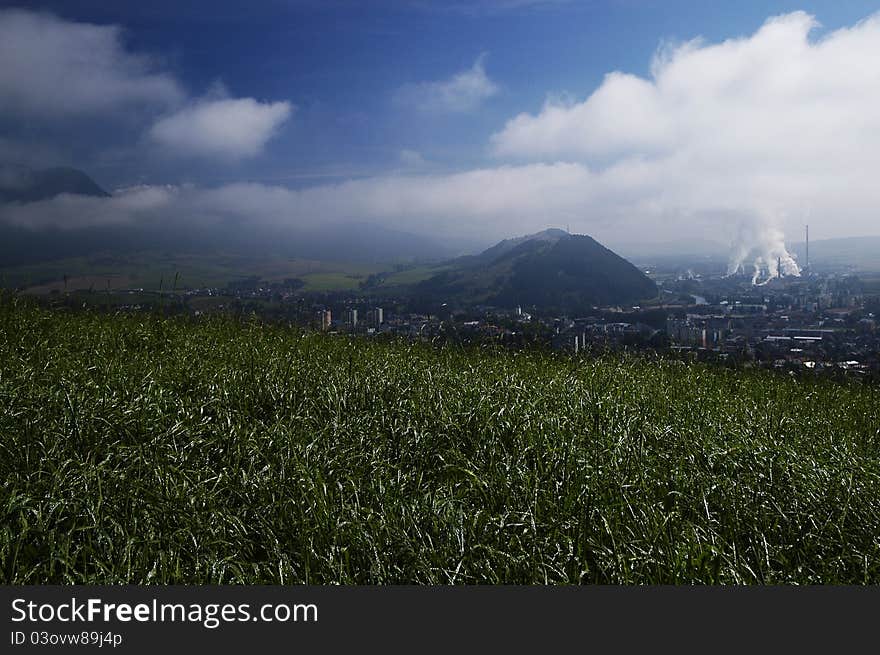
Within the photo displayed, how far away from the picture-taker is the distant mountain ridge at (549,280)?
1653 cm

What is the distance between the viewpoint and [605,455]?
4.08 m

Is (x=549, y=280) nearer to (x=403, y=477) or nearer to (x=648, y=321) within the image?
(x=648, y=321)

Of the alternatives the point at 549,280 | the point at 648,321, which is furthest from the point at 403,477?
the point at 549,280

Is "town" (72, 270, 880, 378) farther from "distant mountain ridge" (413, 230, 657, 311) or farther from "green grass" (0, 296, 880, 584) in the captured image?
"green grass" (0, 296, 880, 584)

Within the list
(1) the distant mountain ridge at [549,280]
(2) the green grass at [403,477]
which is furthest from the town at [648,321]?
(2) the green grass at [403,477]

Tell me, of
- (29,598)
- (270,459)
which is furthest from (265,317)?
(29,598)

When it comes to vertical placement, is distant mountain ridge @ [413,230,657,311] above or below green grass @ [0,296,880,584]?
above

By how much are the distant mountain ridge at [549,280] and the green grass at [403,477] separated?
9237 mm

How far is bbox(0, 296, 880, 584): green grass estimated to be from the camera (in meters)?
2.92

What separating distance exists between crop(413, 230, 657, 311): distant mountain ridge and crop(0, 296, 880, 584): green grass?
924cm

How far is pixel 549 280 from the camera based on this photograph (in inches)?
723

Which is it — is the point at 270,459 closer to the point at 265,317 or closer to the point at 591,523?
the point at 591,523

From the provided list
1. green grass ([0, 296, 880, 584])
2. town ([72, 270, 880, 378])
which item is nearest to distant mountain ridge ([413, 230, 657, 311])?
town ([72, 270, 880, 378])

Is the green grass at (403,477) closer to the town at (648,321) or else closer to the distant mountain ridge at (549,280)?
the town at (648,321)
